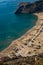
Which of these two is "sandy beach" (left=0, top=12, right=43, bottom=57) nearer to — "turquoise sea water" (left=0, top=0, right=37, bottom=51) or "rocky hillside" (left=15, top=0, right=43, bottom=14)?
"turquoise sea water" (left=0, top=0, right=37, bottom=51)

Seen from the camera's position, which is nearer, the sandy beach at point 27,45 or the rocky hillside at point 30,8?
the sandy beach at point 27,45

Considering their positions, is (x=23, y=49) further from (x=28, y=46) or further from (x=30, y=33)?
(x=30, y=33)

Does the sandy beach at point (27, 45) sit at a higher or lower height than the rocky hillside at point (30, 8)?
higher

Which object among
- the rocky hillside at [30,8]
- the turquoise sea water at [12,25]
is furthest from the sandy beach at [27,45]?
the rocky hillside at [30,8]

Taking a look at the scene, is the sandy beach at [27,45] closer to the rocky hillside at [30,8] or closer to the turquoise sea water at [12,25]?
the turquoise sea water at [12,25]

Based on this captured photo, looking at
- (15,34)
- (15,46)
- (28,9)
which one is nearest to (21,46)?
(15,46)

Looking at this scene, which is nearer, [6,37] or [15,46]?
[15,46]

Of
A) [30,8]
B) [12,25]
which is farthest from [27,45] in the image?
[30,8]

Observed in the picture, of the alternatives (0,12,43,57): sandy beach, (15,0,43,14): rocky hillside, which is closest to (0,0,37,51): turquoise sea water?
(0,12,43,57): sandy beach
